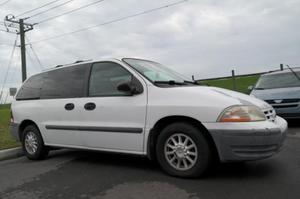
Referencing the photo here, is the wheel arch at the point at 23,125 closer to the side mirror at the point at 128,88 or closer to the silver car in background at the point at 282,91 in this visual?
the side mirror at the point at 128,88

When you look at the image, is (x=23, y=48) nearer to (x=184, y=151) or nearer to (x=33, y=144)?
(x=33, y=144)

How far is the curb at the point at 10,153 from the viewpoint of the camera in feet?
23.5

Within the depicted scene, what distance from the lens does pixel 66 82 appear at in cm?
616

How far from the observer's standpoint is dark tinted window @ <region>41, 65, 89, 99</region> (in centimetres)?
589

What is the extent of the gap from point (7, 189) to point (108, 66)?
88.9 inches

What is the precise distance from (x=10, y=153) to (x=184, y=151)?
4.25 m

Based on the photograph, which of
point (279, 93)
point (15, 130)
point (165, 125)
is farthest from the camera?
point (279, 93)

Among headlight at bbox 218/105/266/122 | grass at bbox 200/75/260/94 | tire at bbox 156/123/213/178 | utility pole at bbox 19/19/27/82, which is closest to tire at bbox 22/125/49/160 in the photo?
tire at bbox 156/123/213/178

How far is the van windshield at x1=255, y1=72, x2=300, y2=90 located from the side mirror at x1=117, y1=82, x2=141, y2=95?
605cm

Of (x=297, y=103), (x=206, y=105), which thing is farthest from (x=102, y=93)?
(x=297, y=103)

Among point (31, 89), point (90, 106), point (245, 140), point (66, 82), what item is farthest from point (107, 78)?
point (245, 140)

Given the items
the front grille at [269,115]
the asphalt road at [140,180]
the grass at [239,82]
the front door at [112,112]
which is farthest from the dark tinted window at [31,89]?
the grass at [239,82]

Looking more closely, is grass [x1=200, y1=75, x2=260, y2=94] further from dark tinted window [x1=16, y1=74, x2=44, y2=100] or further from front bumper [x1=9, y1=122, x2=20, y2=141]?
front bumper [x1=9, y1=122, x2=20, y2=141]

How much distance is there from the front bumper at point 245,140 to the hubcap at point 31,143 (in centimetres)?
359
